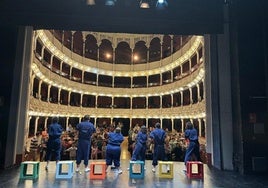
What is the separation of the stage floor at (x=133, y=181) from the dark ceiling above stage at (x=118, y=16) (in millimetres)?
4734

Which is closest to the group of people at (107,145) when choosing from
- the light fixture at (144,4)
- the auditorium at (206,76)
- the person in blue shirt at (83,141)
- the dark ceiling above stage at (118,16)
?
the person in blue shirt at (83,141)

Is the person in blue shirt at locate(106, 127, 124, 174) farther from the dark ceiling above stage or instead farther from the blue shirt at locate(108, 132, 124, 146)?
the dark ceiling above stage

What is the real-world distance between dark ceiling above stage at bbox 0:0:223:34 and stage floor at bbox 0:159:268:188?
473 cm

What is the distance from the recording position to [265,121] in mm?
7730

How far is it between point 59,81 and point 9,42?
53.4 ft

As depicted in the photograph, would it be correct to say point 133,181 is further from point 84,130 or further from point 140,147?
point 84,130

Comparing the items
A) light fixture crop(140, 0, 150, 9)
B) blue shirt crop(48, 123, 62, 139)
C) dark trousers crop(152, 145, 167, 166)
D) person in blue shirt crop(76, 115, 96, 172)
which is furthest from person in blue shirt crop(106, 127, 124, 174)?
light fixture crop(140, 0, 150, 9)

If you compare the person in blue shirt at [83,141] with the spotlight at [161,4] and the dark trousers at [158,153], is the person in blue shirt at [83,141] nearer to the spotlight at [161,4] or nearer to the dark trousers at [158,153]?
the dark trousers at [158,153]

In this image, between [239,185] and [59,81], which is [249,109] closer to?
[239,185]

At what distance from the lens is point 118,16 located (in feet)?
24.8

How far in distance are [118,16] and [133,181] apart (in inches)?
201

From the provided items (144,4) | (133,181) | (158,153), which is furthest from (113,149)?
(144,4)

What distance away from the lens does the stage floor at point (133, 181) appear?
6.13 meters

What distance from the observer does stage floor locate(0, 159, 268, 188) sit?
6133 mm
